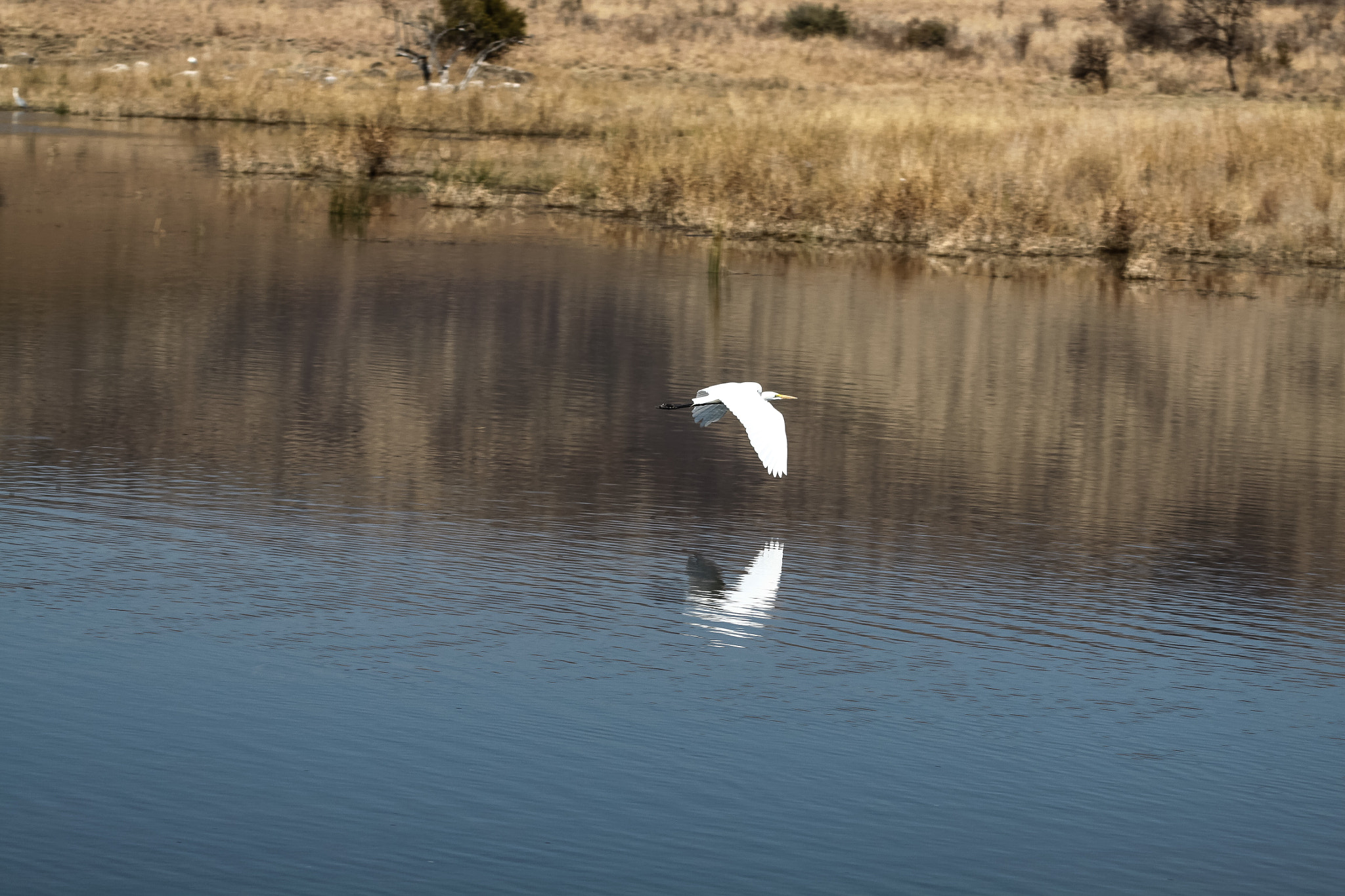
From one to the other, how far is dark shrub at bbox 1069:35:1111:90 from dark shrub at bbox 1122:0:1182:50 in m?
5.03

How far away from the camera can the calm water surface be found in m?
4.74

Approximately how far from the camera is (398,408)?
384 inches

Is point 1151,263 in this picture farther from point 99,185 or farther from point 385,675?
point 385,675

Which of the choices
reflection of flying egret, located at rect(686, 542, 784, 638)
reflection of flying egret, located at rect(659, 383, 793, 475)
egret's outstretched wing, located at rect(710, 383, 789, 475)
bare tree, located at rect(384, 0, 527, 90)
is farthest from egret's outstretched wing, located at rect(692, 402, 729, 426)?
bare tree, located at rect(384, 0, 527, 90)

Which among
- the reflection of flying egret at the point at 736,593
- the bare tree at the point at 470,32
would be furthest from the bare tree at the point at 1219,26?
the reflection of flying egret at the point at 736,593

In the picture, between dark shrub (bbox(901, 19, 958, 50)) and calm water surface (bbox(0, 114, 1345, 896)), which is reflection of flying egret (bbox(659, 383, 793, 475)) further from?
dark shrub (bbox(901, 19, 958, 50))

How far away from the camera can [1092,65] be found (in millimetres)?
34219

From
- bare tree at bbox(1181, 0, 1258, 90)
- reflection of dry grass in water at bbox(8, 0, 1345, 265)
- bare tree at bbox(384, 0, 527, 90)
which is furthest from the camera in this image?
bare tree at bbox(1181, 0, 1258, 90)

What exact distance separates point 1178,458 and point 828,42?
34.9 meters

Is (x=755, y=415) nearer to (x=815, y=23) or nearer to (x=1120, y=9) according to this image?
(x=815, y=23)

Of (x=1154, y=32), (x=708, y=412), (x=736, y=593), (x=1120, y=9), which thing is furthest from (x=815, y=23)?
(x=736, y=593)

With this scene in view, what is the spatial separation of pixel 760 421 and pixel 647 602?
66.0 inches

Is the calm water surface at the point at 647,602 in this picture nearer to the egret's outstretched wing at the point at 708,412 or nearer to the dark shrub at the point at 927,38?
the egret's outstretched wing at the point at 708,412

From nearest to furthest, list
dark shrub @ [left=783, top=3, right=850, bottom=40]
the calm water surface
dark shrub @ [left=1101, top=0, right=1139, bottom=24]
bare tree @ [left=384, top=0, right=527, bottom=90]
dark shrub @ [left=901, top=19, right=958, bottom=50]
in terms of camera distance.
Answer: the calm water surface
bare tree @ [left=384, top=0, right=527, bottom=90]
dark shrub @ [left=901, top=19, right=958, bottom=50]
dark shrub @ [left=1101, top=0, right=1139, bottom=24]
dark shrub @ [left=783, top=3, right=850, bottom=40]
